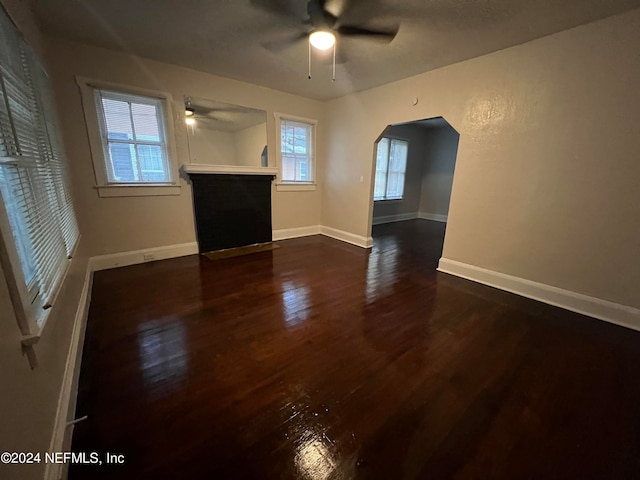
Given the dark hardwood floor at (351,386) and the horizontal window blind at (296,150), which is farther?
the horizontal window blind at (296,150)

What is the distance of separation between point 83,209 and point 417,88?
4.49m

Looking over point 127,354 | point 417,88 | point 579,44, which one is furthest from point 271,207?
point 579,44

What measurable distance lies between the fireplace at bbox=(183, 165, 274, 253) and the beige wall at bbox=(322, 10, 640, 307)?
2.65m

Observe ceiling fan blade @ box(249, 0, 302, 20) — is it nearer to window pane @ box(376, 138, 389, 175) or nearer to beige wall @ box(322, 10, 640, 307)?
beige wall @ box(322, 10, 640, 307)

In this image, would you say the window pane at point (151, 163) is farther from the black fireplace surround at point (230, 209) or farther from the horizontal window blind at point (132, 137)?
the black fireplace surround at point (230, 209)

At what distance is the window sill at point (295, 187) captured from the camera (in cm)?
469

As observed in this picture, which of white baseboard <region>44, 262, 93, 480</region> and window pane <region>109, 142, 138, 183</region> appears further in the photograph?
window pane <region>109, 142, 138, 183</region>

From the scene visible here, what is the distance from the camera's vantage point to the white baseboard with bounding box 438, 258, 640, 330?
2.32 m

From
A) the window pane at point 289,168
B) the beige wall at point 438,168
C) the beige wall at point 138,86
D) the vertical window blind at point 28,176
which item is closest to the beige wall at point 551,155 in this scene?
the window pane at point 289,168

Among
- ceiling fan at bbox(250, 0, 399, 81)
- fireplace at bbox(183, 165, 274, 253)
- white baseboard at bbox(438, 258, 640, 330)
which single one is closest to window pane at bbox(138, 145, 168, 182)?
fireplace at bbox(183, 165, 274, 253)

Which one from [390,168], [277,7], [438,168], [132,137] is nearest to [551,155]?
[277,7]

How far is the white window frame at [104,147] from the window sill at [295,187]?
1.65 m

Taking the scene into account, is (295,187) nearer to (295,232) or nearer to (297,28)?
(295,232)

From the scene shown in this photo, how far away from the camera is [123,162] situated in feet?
10.8
